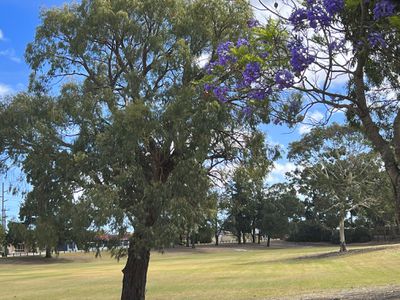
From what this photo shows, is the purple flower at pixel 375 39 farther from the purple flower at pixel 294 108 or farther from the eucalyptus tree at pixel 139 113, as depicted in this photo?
the eucalyptus tree at pixel 139 113

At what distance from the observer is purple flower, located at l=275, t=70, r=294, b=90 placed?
24.7 ft

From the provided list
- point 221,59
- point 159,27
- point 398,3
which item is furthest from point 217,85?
point 159,27

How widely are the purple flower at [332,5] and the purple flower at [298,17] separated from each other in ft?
1.39

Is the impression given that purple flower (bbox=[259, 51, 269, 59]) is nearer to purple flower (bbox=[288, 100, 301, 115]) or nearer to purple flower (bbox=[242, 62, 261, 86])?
purple flower (bbox=[242, 62, 261, 86])

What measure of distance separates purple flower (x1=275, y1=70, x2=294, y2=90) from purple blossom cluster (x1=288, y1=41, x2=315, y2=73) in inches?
8.1

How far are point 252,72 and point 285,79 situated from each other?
520 millimetres

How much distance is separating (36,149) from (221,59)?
24.8 ft

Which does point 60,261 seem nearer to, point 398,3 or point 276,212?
point 276,212

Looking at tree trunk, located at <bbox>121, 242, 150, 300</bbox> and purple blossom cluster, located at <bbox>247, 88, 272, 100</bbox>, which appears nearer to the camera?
purple blossom cluster, located at <bbox>247, 88, 272, 100</bbox>

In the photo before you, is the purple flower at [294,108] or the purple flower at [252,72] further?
the purple flower at [294,108]

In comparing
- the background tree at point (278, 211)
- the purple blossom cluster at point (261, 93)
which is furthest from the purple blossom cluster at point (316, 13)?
the background tree at point (278, 211)

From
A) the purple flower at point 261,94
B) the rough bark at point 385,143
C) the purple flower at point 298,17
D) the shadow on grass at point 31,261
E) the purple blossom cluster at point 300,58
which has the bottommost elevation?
the shadow on grass at point 31,261

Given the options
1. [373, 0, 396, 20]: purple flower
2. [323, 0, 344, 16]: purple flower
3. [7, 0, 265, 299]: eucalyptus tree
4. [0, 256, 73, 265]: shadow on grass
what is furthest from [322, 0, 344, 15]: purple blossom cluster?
[0, 256, 73, 265]: shadow on grass

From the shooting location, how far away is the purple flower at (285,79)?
7523 mm
